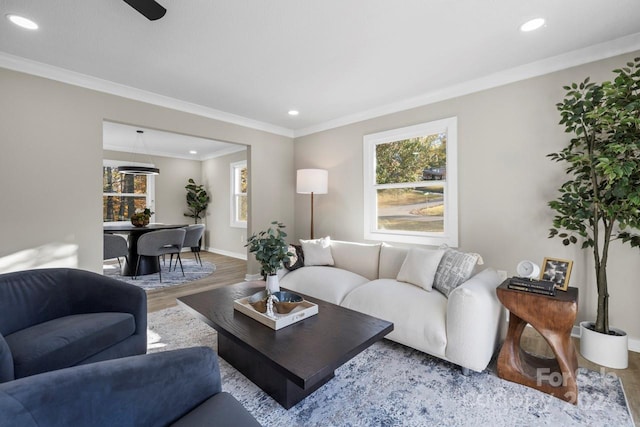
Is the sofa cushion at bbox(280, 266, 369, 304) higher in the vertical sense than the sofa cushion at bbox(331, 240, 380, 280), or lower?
lower

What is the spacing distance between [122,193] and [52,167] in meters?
4.07

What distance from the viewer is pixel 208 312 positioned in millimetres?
1941

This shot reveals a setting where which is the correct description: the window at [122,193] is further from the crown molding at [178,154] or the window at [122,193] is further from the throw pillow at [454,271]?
the throw pillow at [454,271]

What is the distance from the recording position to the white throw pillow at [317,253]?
11.1 ft

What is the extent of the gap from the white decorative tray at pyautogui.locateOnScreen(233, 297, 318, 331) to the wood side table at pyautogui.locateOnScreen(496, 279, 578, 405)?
4.18 feet

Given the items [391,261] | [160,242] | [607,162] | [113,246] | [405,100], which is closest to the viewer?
[607,162]

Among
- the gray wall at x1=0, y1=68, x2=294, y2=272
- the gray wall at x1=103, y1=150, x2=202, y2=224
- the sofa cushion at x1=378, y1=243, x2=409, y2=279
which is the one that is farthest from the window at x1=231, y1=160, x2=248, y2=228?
the sofa cushion at x1=378, y1=243, x2=409, y2=279

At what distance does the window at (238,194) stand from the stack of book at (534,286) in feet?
17.6

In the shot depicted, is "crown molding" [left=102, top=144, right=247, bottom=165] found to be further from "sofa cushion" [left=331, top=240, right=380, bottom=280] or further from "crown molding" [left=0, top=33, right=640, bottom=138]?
"sofa cushion" [left=331, top=240, right=380, bottom=280]

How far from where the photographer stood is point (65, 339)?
5.11 feet

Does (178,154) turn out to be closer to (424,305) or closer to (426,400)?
(424,305)

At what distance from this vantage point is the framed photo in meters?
1.92

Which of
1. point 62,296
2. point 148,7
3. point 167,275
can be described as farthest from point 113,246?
point 148,7

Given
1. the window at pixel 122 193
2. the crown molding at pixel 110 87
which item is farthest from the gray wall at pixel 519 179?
the window at pixel 122 193
